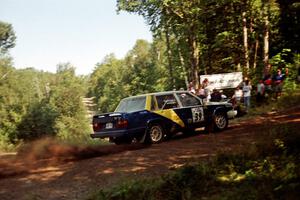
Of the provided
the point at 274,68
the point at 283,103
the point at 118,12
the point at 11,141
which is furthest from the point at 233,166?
the point at 11,141

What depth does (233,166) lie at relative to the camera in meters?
7.25

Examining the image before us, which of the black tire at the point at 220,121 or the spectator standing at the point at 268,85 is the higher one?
the spectator standing at the point at 268,85

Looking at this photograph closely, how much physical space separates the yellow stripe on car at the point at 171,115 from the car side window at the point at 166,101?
150 millimetres

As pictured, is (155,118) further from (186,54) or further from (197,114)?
(186,54)

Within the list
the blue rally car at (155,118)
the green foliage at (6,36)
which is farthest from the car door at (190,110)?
the green foliage at (6,36)

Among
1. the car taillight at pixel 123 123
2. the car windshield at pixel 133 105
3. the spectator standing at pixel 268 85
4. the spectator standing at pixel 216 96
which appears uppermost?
the spectator standing at pixel 268 85

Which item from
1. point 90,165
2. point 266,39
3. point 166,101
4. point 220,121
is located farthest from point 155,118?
point 266,39

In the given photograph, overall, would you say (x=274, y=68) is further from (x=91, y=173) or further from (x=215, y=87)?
(x=91, y=173)

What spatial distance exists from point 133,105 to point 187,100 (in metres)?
2.09

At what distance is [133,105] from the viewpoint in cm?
1275

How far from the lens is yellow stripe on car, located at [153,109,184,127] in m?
12.9

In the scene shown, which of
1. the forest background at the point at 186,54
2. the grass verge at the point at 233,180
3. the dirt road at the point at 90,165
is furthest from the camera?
the forest background at the point at 186,54

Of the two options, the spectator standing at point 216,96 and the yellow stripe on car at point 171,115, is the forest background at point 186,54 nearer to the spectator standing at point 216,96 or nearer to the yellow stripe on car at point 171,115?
the spectator standing at point 216,96

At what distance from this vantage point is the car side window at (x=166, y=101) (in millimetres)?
13008
